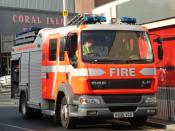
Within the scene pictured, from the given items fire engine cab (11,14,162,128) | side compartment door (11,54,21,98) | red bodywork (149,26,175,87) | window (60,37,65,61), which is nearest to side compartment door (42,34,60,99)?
fire engine cab (11,14,162,128)

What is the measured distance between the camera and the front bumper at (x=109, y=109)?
13.7 metres

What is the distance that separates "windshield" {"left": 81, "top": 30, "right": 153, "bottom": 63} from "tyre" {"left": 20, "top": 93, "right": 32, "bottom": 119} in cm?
525

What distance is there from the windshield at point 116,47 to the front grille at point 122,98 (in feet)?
2.96

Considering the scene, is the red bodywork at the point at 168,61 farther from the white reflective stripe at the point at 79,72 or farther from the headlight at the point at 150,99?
the white reflective stripe at the point at 79,72

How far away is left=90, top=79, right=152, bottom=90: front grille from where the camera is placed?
13750mm

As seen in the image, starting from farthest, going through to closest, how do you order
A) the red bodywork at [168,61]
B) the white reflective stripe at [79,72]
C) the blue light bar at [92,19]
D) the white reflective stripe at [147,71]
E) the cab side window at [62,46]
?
the red bodywork at [168,61] < the cab side window at [62,46] < the blue light bar at [92,19] < the white reflective stripe at [147,71] < the white reflective stripe at [79,72]

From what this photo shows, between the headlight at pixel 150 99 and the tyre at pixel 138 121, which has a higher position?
the headlight at pixel 150 99

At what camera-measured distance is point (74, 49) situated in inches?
556

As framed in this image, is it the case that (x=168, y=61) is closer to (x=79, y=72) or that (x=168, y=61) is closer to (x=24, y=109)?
(x=24, y=109)

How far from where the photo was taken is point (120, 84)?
13891mm

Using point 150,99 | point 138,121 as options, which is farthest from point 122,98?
point 138,121

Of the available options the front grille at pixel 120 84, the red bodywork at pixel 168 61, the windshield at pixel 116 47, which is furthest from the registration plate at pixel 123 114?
the red bodywork at pixel 168 61

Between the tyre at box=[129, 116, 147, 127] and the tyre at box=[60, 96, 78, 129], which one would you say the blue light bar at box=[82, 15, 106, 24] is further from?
the tyre at box=[129, 116, 147, 127]

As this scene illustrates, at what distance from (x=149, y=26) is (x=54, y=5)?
38.1 metres
